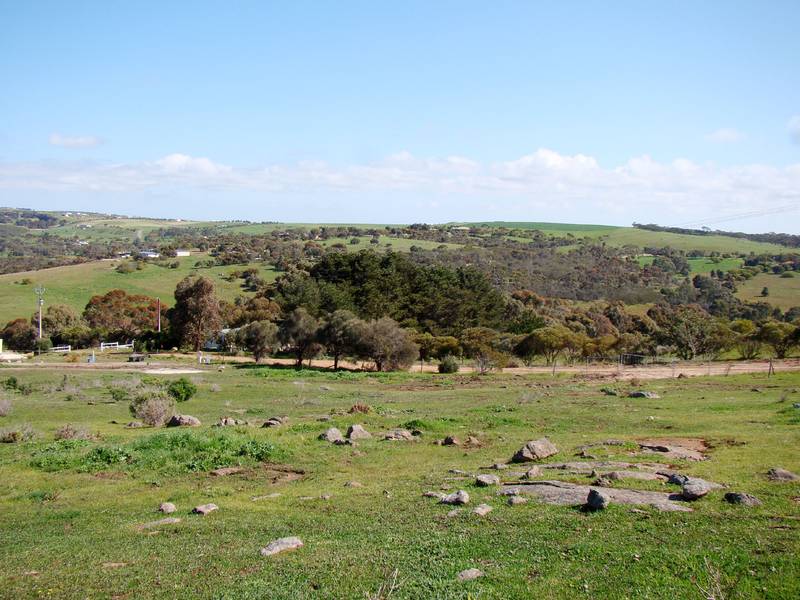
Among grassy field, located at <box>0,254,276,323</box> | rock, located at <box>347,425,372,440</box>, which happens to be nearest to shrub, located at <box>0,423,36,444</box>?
rock, located at <box>347,425,372,440</box>

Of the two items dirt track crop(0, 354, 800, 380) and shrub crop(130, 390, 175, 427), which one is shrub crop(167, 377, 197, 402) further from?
dirt track crop(0, 354, 800, 380)

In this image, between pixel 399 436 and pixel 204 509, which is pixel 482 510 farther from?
pixel 399 436

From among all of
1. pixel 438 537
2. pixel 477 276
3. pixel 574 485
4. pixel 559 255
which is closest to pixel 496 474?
pixel 574 485

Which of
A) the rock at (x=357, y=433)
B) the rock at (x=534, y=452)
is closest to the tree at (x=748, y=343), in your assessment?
the rock at (x=357, y=433)

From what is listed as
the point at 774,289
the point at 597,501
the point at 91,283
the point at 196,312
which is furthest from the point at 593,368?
the point at 91,283

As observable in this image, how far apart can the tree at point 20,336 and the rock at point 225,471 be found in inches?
2727

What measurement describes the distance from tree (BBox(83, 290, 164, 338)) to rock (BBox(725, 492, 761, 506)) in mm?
77456

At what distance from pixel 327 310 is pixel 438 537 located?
60262mm

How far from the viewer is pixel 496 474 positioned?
49.0 ft

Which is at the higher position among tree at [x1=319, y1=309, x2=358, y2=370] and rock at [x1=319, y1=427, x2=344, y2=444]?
rock at [x1=319, y1=427, x2=344, y2=444]

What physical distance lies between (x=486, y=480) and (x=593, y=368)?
1758 inches

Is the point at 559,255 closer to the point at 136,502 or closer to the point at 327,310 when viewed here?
the point at 327,310

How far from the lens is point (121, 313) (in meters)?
89.8

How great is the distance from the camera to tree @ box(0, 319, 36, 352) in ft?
253
